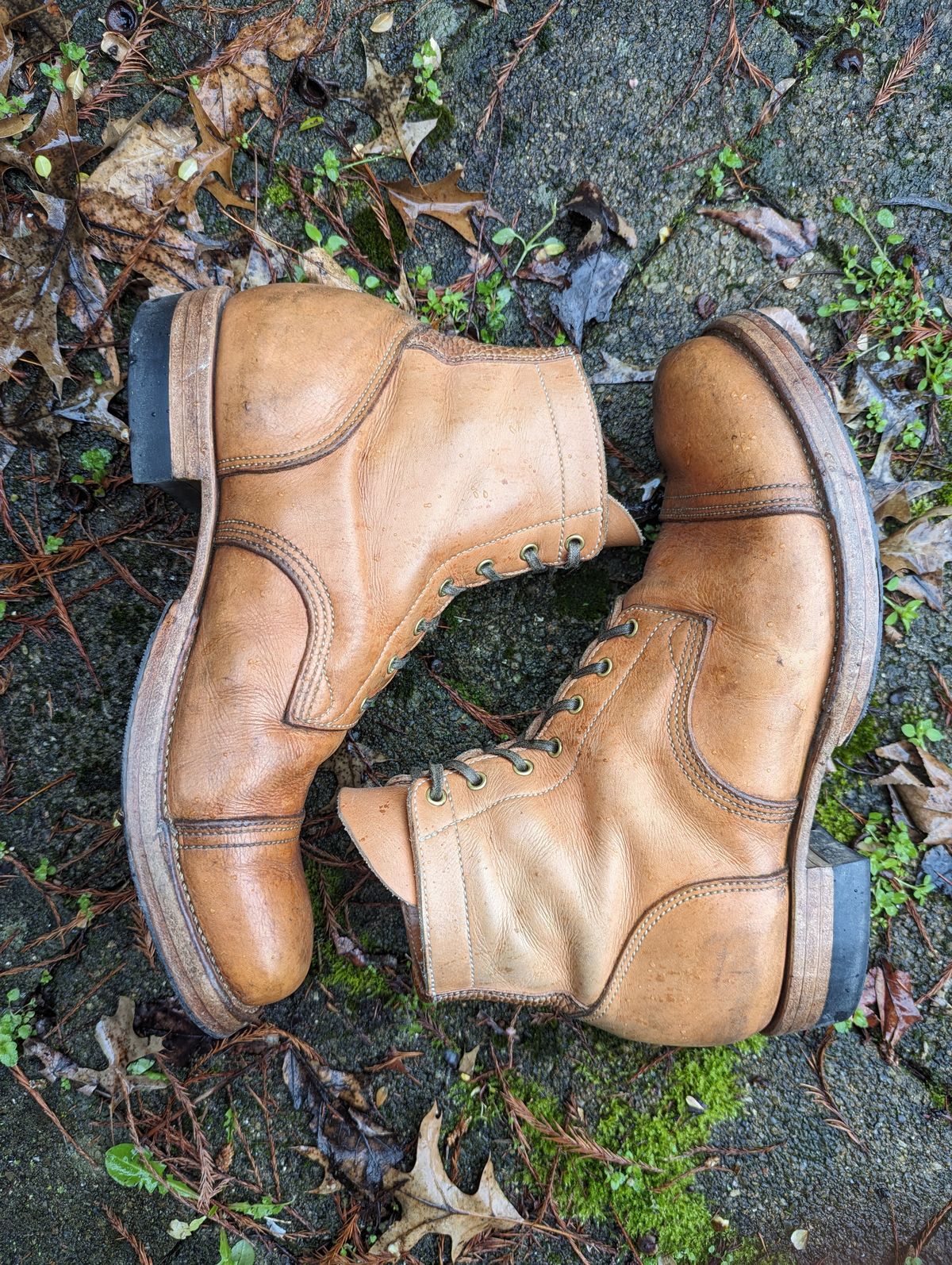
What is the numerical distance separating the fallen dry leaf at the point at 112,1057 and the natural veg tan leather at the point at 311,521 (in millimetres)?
681

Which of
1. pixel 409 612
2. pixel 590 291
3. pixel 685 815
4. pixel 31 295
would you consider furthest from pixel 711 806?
pixel 31 295

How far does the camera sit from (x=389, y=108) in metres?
2.43

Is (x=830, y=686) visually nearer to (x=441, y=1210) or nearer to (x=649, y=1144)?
(x=649, y=1144)

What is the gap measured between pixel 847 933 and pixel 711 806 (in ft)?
1.74

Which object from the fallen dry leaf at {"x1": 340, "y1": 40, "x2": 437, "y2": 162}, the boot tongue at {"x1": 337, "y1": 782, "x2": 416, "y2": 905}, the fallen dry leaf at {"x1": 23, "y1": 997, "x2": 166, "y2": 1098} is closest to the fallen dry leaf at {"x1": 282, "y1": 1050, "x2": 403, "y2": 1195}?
the fallen dry leaf at {"x1": 23, "y1": 997, "x2": 166, "y2": 1098}

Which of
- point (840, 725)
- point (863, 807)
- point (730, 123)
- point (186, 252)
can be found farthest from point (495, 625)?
point (730, 123)

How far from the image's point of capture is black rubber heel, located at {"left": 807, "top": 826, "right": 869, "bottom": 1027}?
2072mm

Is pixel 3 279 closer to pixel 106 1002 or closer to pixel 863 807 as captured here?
pixel 106 1002

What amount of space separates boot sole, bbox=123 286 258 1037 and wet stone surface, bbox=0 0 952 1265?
18.9 inches

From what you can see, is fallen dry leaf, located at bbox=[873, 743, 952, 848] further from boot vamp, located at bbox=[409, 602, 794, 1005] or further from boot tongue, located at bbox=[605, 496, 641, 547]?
boot tongue, located at bbox=[605, 496, 641, 547]

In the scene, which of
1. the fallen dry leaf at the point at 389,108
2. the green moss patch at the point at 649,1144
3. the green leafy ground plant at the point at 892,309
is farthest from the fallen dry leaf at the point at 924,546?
the fallen dry leaf at the point at 389,108

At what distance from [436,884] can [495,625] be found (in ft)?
2.97

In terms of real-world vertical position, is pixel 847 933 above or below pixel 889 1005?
above

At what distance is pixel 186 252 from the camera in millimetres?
2408
